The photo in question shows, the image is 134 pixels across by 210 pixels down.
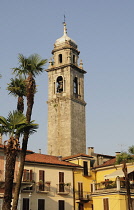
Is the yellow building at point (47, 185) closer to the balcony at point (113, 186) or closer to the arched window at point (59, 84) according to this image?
the balcony at point (113, 186)

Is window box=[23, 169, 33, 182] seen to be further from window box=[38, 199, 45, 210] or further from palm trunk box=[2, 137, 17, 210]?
palm trunk box=[2, 137, 17, 210]

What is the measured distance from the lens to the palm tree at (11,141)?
22281 millimetres

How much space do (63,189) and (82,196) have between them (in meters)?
3.29

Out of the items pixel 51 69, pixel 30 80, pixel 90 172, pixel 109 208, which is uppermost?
pixel 51 69

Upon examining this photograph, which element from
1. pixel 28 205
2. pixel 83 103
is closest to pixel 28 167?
pixel 28 205

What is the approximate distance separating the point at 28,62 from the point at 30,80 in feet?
4.25

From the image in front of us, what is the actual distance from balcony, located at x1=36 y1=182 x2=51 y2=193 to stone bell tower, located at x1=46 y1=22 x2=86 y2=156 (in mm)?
19440

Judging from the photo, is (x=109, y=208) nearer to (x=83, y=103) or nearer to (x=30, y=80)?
(x=30, y=80)

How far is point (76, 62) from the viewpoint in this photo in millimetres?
69500

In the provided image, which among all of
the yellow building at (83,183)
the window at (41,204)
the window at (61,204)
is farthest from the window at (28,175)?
the yellow building at (83,183)

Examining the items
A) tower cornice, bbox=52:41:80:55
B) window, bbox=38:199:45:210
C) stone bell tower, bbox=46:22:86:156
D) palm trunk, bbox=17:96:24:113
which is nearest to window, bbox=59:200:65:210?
window, bbox=38:199:45:210

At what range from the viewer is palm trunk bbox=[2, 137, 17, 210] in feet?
72.7

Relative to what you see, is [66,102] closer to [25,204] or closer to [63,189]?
[63,189]

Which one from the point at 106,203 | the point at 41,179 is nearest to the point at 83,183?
the point at 41,179
